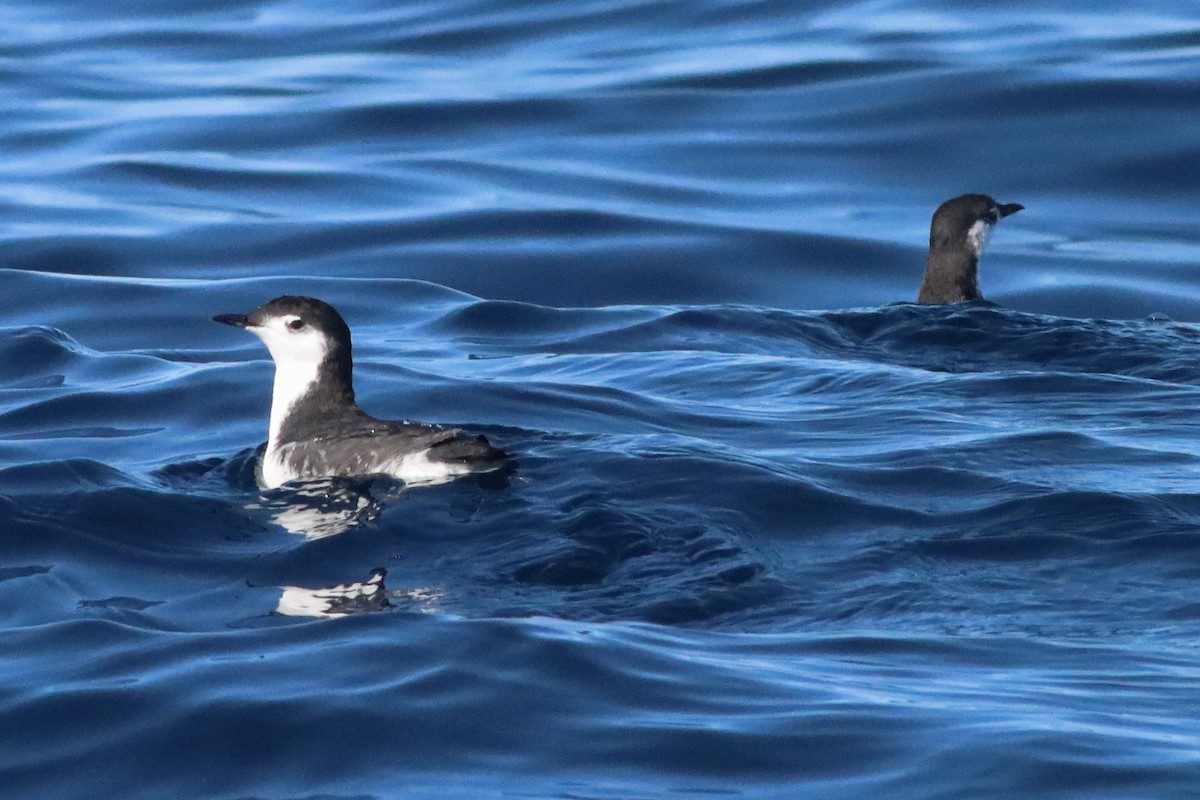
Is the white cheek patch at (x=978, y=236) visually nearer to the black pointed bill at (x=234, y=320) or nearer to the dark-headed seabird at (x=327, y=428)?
the dark-headed seabird at (x=327, y=428)

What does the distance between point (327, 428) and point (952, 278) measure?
18.5 feet

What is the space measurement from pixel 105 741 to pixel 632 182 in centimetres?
1192

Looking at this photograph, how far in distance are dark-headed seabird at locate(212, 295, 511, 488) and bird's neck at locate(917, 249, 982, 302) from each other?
17.0 feet

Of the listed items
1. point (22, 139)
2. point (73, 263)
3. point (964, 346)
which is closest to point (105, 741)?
point (964, 346)

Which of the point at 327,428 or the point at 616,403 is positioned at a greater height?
the point at 616,403

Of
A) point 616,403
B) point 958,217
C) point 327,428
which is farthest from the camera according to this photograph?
point 958,217

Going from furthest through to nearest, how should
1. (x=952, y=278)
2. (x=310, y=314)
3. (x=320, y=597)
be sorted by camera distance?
(x=952, y=278) → (x=310, y=314) → (x=320, y=597)

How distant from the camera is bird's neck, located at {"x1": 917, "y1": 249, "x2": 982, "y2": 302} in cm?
1359

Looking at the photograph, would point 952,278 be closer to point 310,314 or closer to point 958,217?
point 958,217

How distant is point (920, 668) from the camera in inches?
261

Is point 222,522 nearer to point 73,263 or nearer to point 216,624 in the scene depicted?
point 216,624

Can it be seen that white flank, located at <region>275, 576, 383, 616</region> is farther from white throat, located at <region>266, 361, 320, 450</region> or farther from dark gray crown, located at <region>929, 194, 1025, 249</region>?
dark gray crown, located at <region>929, 194, 1025, 249</region>

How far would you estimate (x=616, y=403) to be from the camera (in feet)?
35.2

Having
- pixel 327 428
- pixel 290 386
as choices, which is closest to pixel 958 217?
pixel 290 386
